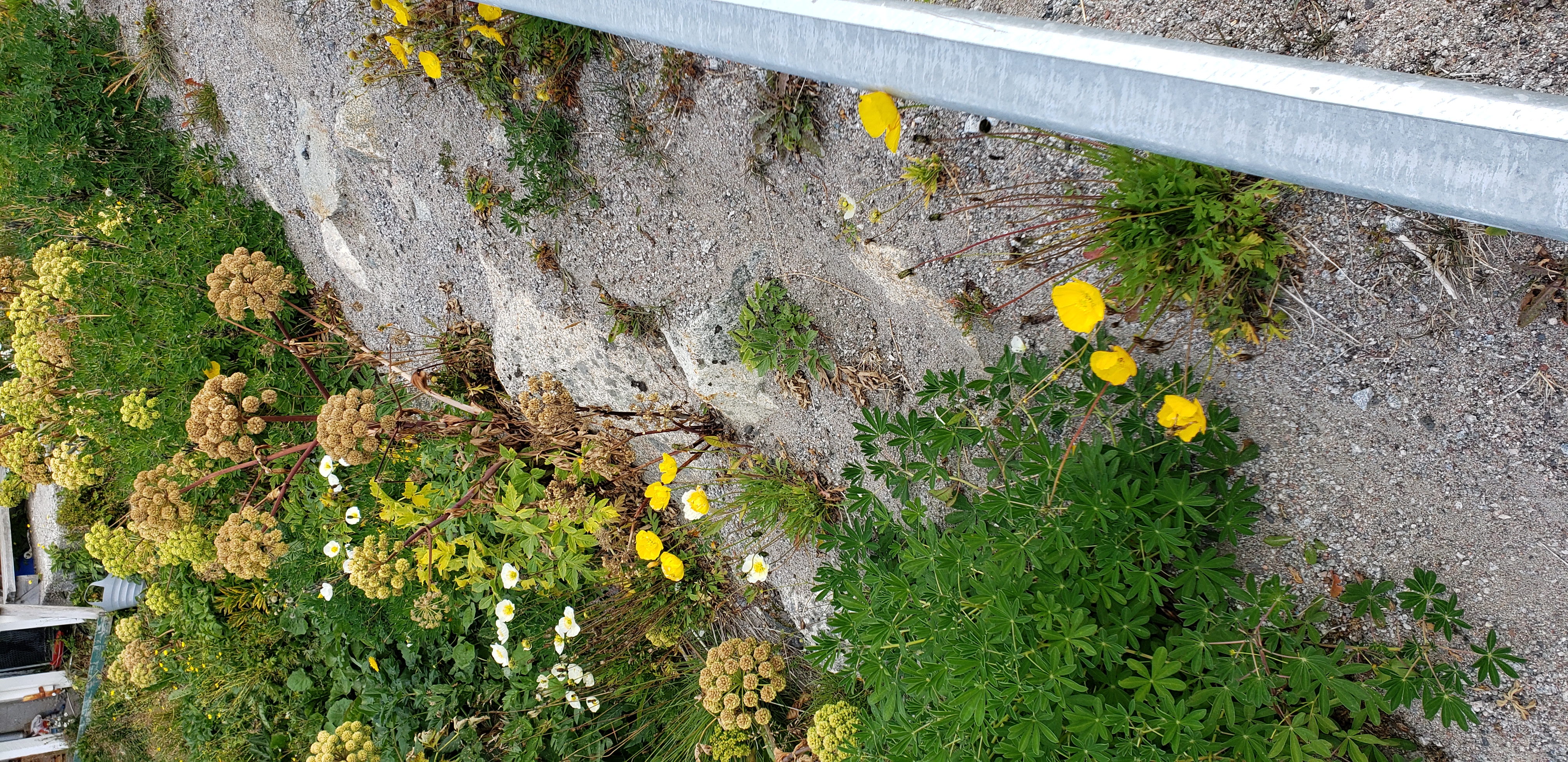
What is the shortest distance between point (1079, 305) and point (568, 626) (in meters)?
3.51

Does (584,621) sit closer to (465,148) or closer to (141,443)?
(465,148)

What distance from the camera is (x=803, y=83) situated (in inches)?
123

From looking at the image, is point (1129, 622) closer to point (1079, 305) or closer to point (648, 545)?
point (1079, 305)

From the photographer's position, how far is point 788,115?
319 cm

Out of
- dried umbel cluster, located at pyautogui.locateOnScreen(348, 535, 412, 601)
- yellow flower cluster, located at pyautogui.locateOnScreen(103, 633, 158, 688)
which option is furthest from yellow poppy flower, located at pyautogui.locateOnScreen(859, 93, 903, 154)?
yellow flower cluster, located at pyautogui.locateOnScreen(103, 633, 158, 688)

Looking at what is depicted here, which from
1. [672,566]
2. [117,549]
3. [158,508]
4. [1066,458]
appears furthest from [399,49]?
[117,549]

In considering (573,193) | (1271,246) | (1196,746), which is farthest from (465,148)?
(1196,746)

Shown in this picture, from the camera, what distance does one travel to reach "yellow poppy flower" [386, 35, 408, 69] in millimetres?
3980

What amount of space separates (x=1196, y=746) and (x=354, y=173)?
18.0 feet

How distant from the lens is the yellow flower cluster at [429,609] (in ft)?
15.1

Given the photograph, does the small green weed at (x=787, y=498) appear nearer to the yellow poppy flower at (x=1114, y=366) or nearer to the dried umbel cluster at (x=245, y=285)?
the yellow poppy flower at (x=1114, y=366)

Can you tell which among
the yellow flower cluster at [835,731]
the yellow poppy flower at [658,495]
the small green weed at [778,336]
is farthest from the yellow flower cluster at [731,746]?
the small green weed at [778,336]

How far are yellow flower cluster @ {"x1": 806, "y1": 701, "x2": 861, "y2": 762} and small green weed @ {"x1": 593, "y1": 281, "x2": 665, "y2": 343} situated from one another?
2.02 metres

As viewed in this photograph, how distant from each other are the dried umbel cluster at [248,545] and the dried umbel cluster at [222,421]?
338 millimetres
